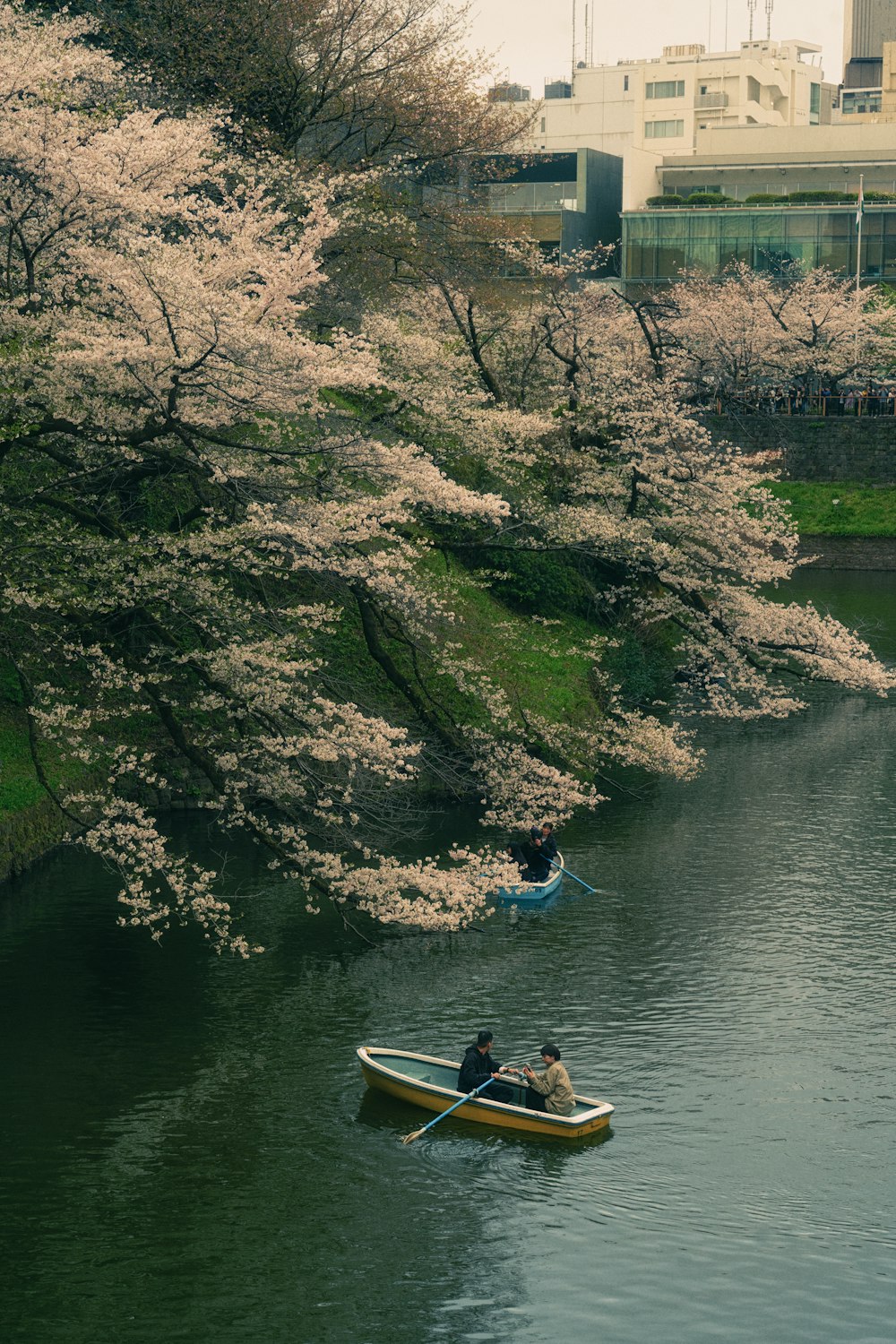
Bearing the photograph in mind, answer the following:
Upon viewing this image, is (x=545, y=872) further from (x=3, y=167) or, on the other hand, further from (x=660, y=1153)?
(x=3, y=167)

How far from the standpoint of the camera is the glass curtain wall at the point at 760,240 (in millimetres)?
96438

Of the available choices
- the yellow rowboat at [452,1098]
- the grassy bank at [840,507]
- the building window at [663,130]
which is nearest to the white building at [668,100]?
the building window at [663,130]

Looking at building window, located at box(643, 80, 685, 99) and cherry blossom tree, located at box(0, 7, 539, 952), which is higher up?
building window, located at box(643, 80, 685, 99)

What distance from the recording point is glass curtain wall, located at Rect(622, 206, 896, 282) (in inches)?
3797

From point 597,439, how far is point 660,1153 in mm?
28412

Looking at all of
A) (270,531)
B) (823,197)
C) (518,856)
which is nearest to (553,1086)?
(270,531)

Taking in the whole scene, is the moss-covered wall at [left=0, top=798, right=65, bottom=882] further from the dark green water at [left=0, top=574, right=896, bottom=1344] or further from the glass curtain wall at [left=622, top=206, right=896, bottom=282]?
Result: the glass curtain wall at [left=622, top=206, right=896, bottom=282]

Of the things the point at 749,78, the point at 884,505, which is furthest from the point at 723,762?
the point at 749,78

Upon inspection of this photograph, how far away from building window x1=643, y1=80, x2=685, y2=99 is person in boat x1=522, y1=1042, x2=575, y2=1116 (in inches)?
5086

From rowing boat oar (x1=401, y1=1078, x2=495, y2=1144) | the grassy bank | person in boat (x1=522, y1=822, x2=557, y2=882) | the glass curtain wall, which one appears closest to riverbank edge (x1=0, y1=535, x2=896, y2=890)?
person in boat (x1=522, y1=822, x2=557, y2=882)

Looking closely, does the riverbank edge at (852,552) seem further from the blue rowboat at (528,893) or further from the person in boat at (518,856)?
the blue rowboat at (528,893)

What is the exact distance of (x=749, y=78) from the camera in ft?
452

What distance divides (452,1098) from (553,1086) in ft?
4.61

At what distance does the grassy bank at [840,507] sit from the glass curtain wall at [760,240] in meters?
22.3
